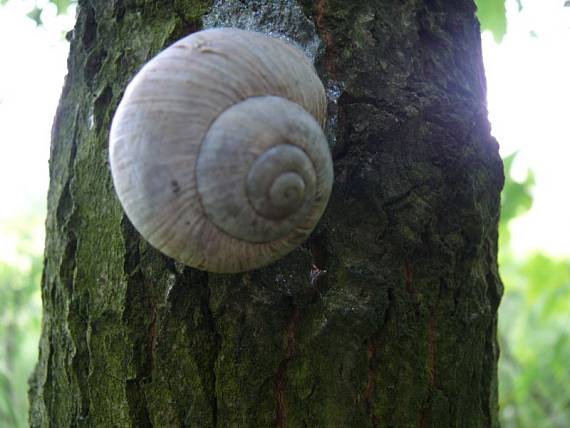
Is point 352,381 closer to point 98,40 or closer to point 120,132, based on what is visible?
point 120,132

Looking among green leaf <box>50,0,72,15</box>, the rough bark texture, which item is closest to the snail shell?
the rough bark texture

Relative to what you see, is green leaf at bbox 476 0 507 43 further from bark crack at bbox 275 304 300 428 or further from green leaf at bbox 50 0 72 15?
green leaf at bbox 50 0 72 15

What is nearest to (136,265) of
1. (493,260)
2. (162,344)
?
(162,344)

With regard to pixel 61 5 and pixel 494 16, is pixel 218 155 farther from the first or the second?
pixel 494 16

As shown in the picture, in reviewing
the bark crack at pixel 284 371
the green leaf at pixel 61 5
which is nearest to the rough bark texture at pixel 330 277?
the bark crack at pixel 284 371

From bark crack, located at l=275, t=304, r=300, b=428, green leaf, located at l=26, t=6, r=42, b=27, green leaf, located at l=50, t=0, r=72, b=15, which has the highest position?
green leaf, located at l=50, t=0, r=72, b=15

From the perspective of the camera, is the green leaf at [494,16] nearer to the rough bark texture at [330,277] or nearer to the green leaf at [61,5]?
the rough bark texture at [330,277]
